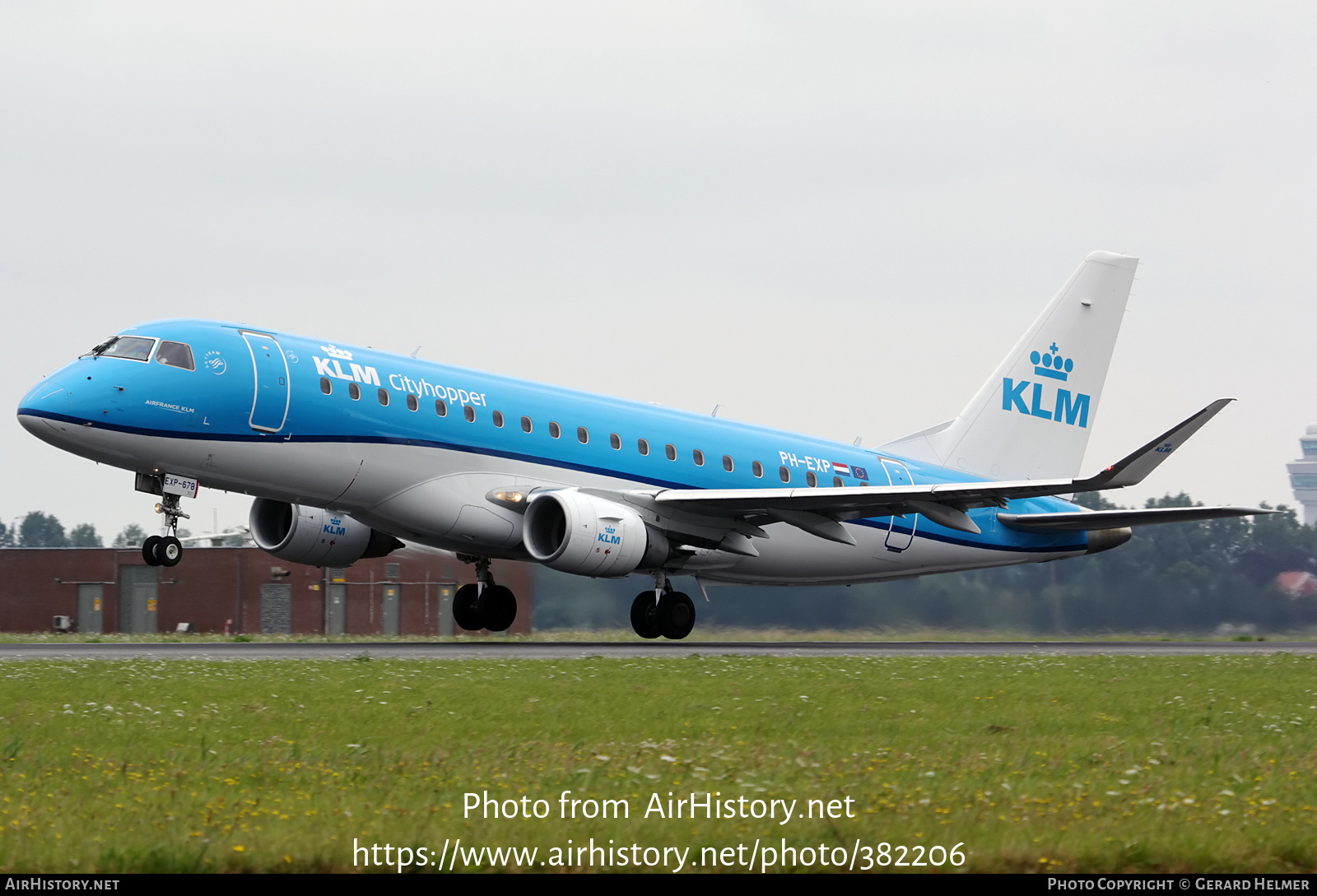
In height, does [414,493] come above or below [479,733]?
above

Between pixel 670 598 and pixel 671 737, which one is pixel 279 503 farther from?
pixel 671 737

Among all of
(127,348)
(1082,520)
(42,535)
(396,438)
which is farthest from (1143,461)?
(42,535)

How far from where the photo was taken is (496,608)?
28375mm

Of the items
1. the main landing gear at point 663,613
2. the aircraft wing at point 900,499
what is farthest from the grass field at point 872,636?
the aircraft wing at point 900,499

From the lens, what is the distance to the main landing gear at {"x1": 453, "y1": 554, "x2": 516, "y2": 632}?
2828cm

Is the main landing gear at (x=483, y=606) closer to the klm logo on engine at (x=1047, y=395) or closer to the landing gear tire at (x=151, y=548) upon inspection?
the landing gear tire at (x=151, y=548)

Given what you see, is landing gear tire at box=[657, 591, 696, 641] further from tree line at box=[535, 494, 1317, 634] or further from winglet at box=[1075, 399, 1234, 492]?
winglet at box=[1075, 399, 1234, 492]

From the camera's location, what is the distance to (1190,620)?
34.5m

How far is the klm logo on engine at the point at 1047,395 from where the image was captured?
34219 millimetres

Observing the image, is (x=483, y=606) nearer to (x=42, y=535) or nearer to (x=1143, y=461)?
(x=1143, y=461)

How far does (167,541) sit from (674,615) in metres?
9.26

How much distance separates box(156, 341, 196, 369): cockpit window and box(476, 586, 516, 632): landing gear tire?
816cm

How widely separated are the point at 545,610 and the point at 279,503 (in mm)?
9191

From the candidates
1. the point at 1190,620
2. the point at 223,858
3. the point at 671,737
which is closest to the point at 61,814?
the point at 223,858
